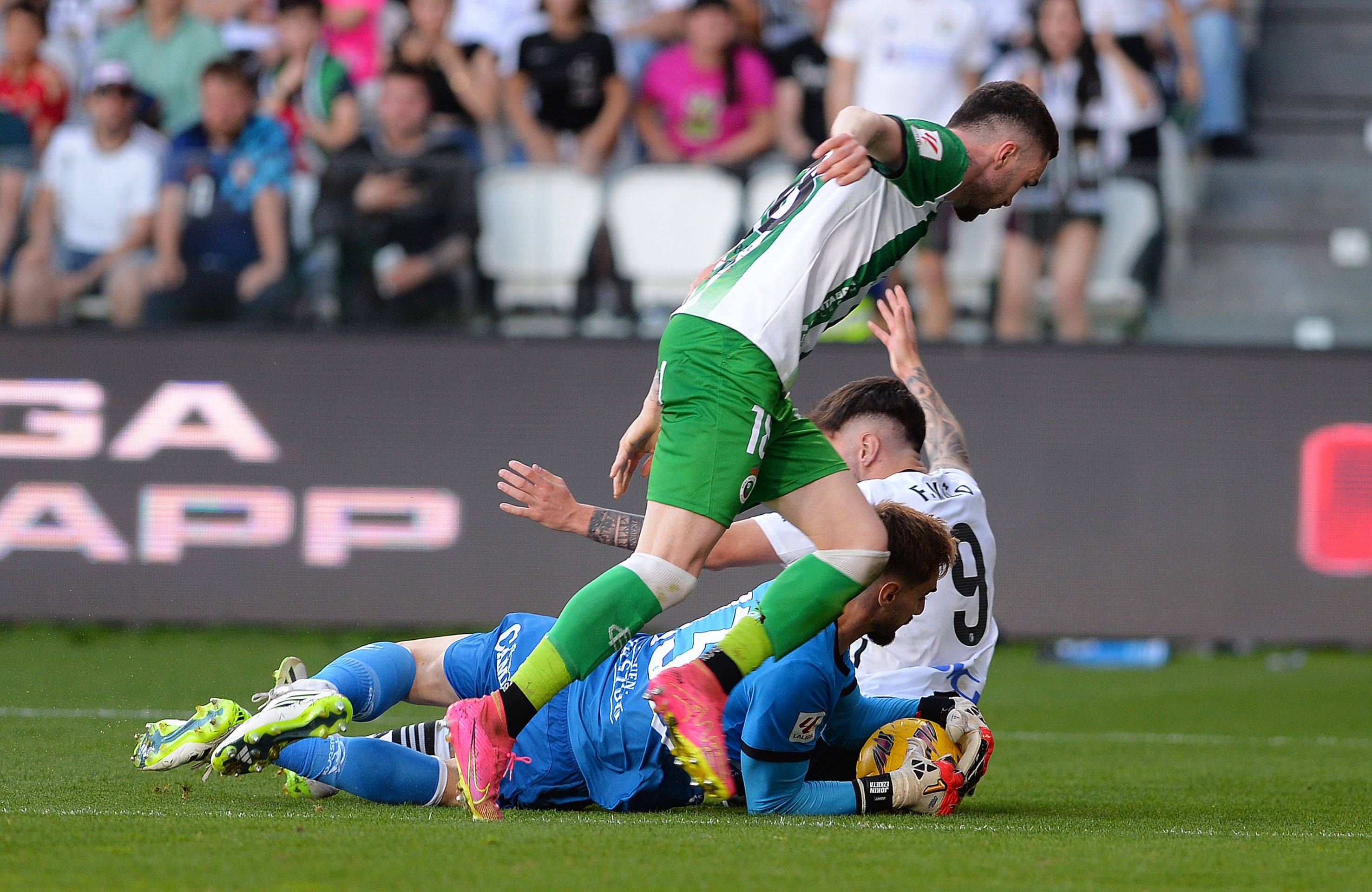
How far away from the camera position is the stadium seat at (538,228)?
873 centimetres

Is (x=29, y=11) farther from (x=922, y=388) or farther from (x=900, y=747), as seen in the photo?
(x=900, y=747)

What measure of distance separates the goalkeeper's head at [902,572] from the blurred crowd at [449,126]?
16.7ft

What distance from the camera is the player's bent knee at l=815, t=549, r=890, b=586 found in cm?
352

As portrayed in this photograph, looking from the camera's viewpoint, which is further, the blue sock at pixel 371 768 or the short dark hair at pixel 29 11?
the short dark hair at pixel 29 11

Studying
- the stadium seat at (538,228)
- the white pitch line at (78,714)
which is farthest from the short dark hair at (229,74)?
the white pitch line at (78,714)

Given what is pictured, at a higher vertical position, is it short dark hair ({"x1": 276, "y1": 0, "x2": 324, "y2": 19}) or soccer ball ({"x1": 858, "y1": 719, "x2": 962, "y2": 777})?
short dark hair ({"x1": 276, "y1": 0, "x2": 324, "y2": 19})

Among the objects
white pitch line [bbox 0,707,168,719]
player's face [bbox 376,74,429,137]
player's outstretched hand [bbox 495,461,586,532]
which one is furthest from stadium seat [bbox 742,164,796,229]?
player's outstretched hand [bbox 495,461,586,532]

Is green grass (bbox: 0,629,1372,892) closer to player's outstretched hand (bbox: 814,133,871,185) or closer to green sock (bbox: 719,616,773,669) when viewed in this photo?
green sock (bbox: 719,616,773,669)

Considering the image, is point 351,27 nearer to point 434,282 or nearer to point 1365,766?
point 434,282

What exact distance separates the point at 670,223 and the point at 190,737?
218 inches

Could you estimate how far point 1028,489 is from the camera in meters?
9.05

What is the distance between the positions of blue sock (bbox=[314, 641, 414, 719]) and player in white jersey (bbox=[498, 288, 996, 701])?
588mm

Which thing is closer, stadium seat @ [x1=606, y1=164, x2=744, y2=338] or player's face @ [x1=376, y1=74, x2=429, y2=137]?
stadium seat @ [x1=606, y1=164, x2=744, y2=338]

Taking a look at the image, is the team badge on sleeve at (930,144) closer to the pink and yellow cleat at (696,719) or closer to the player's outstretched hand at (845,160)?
the player's outstretched hand at (845,160)
